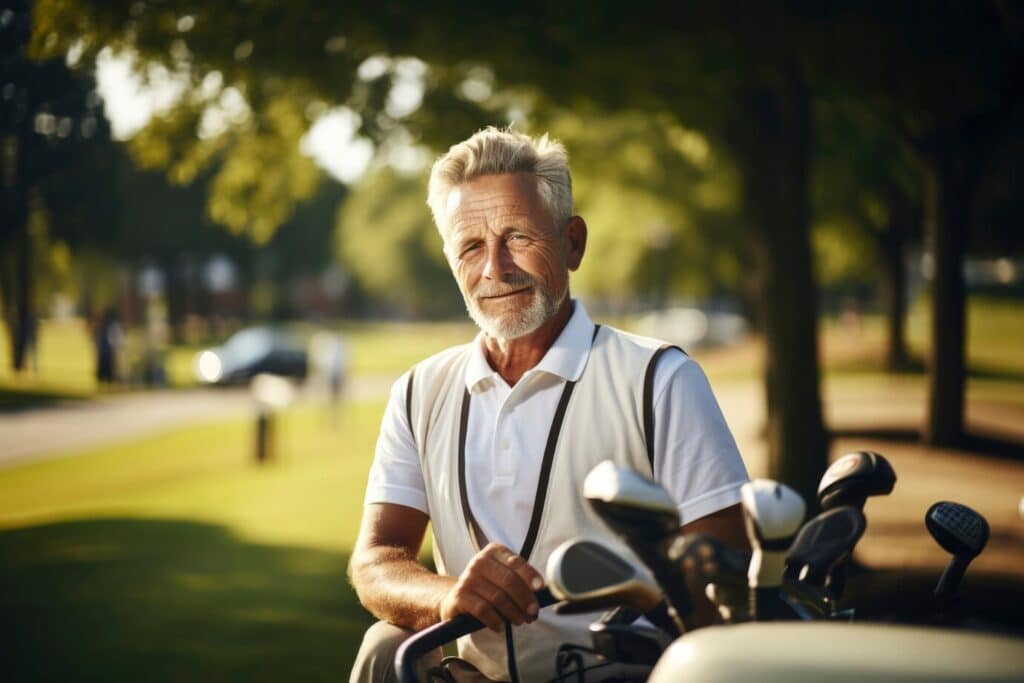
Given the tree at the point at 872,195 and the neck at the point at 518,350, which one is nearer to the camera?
the neck at the point at 518,350

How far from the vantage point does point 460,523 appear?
93.6 inches

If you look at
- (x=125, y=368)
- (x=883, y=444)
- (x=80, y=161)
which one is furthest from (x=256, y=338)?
(x=80, y=161)

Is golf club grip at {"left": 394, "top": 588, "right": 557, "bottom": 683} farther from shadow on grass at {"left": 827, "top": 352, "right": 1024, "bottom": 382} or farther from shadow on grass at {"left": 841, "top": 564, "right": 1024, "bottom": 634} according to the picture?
shadow on grass at {"left": 827, "top": 352, "right": 1024, "bottom": 382}

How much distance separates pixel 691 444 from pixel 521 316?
549 mm

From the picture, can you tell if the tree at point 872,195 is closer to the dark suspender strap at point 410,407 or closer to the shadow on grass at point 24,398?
the shadow on grass at point 24,398

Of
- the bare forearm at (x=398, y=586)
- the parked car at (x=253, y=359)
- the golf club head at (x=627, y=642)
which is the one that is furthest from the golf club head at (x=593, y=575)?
the parked car at (x=253, y=359)

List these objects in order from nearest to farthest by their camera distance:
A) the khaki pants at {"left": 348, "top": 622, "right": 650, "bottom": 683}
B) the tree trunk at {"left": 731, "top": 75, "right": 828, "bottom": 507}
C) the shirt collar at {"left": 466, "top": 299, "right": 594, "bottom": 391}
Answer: the khaki pants at {"left": 348, "top": 622, "right": 650, "bottom": 683}, the shirt collar at {"left": 466, "top": 299, "right": 594, "bottom": 391}, the tree trunk at {"left": 731, "top": 75, "right": 828, "bottom": 507}

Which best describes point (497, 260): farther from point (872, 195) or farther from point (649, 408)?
point (872, 195)

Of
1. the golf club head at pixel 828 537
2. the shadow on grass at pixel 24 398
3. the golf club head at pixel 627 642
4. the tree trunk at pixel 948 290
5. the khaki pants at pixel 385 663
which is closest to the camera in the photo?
the golf club head at pixel 828 537

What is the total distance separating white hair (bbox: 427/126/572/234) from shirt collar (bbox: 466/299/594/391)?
0.86 feet

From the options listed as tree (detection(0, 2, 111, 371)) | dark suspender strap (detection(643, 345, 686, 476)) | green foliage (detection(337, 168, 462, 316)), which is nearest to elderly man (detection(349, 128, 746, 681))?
dark suspender strap (detection(643, 345, 686, 476))

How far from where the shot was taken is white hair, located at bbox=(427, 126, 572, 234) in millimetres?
2457

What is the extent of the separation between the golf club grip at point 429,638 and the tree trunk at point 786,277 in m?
7.86

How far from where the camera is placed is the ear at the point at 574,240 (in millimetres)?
2654
